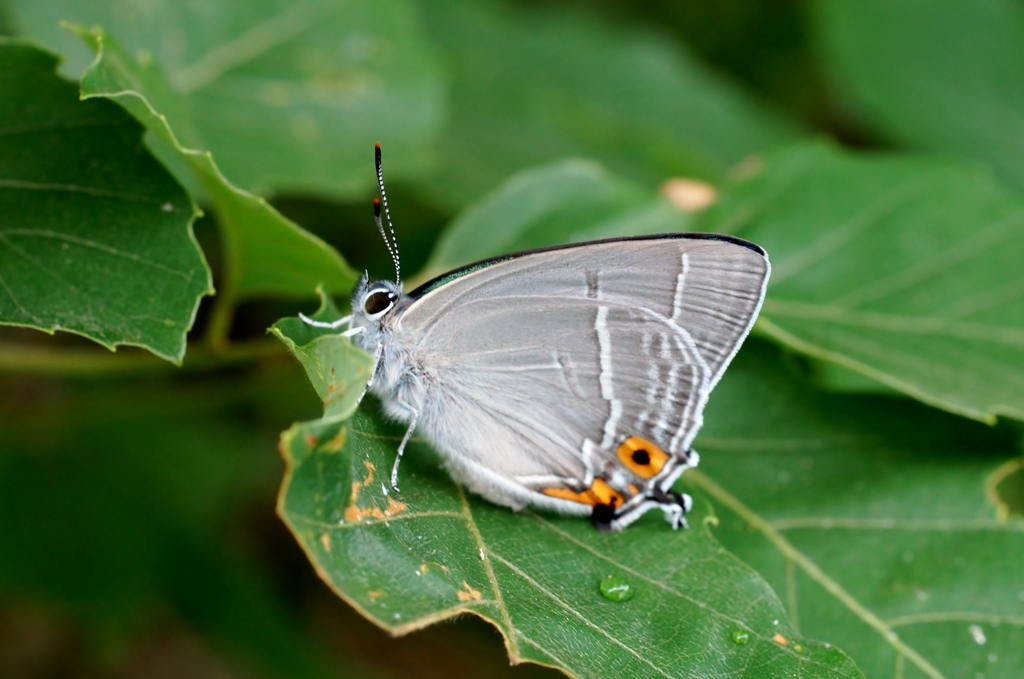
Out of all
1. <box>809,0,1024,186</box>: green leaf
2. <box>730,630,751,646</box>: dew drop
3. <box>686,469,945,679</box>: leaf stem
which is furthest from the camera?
<box>809,0,1024,186</box>: green leaf

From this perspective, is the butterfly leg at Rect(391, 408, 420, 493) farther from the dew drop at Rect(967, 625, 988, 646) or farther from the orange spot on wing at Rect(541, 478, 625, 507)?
the dew drop at Rect(967, 625, 988, 646)

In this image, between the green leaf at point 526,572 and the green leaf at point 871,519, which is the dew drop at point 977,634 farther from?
the green leaf at point 526,572

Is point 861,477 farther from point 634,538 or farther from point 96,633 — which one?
point 96,633

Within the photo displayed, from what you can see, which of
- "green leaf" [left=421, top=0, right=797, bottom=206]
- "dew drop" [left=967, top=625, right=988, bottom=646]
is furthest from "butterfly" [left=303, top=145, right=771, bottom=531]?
"green leaf" [left=421, top=0, right=797, bottom=206]

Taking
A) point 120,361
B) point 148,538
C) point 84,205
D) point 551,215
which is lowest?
point 148,538

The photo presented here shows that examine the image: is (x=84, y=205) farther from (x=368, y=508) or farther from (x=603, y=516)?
(x=603, y=516)

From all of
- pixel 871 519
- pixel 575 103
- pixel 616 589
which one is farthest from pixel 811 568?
pixel 575 103

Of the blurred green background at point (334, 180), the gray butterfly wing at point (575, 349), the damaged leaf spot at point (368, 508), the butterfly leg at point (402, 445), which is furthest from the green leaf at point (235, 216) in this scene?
the damaged leaf spot at point (368, 508)
